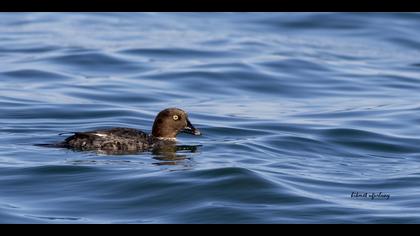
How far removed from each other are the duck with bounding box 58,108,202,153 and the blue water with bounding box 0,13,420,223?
24 centimetres

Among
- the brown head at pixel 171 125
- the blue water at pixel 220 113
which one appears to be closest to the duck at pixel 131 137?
the brown head at pixel 171 125

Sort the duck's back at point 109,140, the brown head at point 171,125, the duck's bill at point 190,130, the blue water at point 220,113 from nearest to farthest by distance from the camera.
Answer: the blue water at point 220,113 → the duck's back at point 109,140 → the brown head at point 171,125 → the duck's bill at point 190,130

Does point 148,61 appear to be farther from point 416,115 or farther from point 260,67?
point 416,115

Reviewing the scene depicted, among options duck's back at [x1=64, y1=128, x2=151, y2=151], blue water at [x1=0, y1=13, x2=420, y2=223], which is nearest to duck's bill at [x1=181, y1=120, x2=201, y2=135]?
blue water at [x1=0, y1=13, x2=420, y2=223]

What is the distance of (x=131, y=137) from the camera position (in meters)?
14.7

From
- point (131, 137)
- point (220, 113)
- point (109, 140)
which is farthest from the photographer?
point (220, 113)

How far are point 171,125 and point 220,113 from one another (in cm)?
365

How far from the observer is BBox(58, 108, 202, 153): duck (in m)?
14.5

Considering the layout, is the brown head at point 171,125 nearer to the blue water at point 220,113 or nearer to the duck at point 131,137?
the duck at point 131,137

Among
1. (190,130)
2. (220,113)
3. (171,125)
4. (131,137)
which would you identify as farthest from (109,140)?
(220,113)

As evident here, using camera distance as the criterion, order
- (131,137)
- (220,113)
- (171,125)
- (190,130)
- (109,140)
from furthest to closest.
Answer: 1. (220,113)
2. (190,130)
3. (171,125)
4. (131,137)
5. (109,140)

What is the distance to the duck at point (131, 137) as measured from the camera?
14.5m

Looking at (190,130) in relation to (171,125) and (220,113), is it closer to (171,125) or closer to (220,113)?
(171,125)
